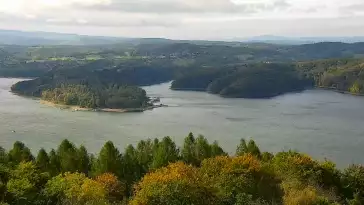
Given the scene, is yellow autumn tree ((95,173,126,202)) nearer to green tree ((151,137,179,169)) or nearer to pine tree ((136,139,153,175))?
green tree ((151,137,179,169))

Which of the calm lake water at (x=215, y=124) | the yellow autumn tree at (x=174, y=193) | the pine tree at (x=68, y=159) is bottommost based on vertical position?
the calm lake water at (x=215, y=124)

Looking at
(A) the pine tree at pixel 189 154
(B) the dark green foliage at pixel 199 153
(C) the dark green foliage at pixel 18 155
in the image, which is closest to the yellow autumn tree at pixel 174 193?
(A) the pine tree at pixel 189 154

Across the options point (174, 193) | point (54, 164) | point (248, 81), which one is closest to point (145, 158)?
point (54, 164)

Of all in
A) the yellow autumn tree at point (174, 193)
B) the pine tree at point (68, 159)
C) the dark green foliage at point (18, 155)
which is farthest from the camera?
the dark green foliage at point (18, 155)

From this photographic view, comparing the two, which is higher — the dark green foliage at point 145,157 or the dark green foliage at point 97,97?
the dark green foliage at point 145,157

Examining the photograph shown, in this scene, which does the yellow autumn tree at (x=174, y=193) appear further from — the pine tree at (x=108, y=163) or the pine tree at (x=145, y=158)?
the pine tree at (x=145, y=158)

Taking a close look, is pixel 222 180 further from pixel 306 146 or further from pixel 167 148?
pixel 306 146

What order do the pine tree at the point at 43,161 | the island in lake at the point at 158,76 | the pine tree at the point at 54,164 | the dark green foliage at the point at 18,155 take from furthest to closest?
the island in lake at the point at 158,76 < the dark green foliage at the point at 18,155 < the pine tree at the point at 54,164 < the pine tree at the point at 43,161
